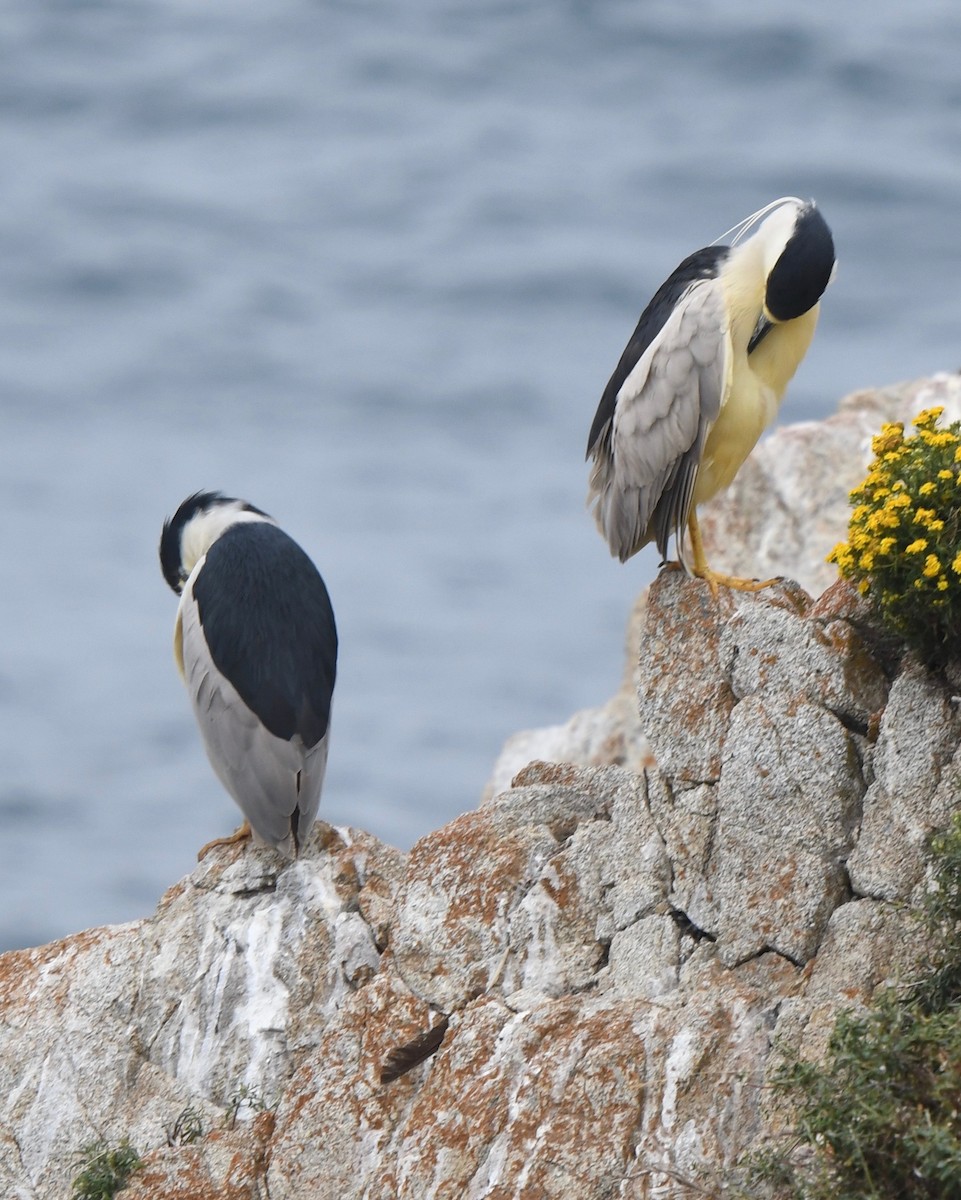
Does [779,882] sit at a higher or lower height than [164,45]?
lower

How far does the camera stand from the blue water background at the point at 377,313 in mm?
45469

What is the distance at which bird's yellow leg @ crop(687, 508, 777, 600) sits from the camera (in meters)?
7.87

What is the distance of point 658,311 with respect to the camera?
817 cm

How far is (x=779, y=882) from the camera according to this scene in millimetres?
6883

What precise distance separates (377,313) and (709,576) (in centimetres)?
6291

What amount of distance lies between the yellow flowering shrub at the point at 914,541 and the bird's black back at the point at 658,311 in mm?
1381

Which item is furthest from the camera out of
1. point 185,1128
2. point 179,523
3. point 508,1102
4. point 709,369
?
point 179,523

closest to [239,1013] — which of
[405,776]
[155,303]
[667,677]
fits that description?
[667,677]

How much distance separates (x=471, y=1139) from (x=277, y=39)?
81917 millimetres

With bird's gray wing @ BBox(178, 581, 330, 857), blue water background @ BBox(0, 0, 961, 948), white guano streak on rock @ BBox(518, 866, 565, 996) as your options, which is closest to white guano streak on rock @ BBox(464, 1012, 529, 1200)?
white guano streak on rock @ BBox(518, 866, 565, 996)

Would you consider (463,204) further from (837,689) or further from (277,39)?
(837,689)

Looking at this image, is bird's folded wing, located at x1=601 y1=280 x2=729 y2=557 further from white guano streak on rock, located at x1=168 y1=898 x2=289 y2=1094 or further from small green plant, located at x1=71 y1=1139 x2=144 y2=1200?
small green plant, located at x1=71 y1=1139 x2=144 y2=1200

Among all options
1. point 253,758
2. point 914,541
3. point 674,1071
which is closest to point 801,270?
point 914,541

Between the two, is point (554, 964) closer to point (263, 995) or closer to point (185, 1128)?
point (263, 995)
